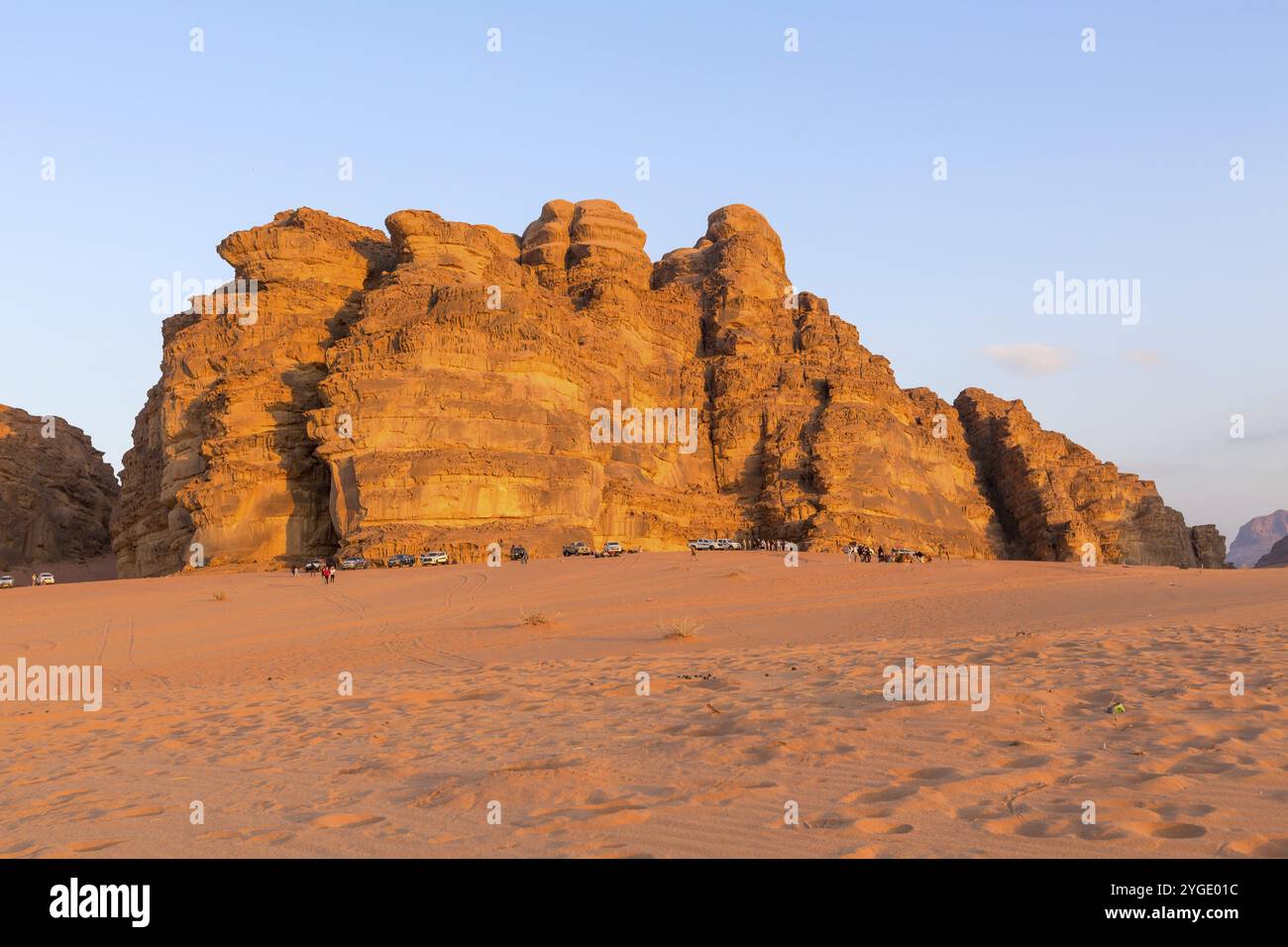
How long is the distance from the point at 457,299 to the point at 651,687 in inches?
1888

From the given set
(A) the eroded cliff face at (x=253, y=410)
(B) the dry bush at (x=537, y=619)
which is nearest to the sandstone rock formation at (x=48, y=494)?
(A) the eroded cliff face at (x=253, y=410)

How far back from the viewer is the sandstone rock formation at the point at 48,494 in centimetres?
8050

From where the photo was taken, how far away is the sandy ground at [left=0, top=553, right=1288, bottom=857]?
5.62 metres

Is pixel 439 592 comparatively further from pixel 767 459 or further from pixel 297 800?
pixel 767 459

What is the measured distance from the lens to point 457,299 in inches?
2207

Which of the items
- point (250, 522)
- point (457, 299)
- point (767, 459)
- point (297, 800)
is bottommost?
point (297, 800)

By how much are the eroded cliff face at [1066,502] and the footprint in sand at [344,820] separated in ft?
287

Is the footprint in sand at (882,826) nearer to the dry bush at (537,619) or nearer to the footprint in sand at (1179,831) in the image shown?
the footprint in sand at (1179,831)

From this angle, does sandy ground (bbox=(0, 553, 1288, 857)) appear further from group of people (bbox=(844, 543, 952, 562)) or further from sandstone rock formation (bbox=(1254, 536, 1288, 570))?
sandstone rock formation (bbox=(1254, 536, 1288, 570))

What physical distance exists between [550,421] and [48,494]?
57.7m

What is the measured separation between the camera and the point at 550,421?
186ft

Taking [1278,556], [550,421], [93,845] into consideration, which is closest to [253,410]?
[550,421]
